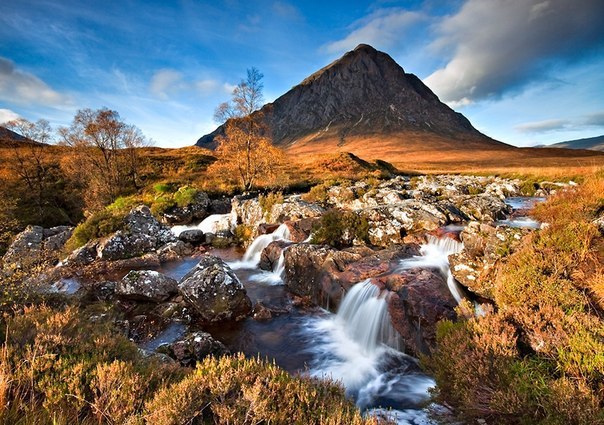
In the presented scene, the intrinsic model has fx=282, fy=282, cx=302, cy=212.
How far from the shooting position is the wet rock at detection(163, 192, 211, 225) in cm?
2194

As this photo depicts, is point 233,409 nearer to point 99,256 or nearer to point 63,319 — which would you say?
point 63,319

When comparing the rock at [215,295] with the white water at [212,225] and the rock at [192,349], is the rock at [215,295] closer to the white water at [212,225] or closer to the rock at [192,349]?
the rock at [192,349]

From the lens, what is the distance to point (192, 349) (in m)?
6.84

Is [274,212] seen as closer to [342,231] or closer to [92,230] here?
[342,231]

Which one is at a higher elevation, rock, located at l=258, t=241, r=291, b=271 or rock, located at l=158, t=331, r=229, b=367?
rock, located at l=258, t=241, r=291, b=271

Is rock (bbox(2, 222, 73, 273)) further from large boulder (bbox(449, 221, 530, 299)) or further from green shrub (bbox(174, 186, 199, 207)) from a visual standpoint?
large boulder (bbox(449, 221, 530, 299))

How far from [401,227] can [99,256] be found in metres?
15.2

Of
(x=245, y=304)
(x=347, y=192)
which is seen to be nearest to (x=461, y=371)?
(x=245, y=304)

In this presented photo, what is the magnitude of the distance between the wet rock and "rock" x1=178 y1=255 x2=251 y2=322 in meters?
13.2

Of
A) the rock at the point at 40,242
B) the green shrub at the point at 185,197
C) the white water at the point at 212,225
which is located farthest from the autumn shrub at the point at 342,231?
the rock at the point at 40,242

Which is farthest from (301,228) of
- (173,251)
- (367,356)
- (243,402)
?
(243,402)

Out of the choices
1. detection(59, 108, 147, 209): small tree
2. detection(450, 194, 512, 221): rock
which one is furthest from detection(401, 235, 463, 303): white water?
detection(59, 108, 147, 209): small tree

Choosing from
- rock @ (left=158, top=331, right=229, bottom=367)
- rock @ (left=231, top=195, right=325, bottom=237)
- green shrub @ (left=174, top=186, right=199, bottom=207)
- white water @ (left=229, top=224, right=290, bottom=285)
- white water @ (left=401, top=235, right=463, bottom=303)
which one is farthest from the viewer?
green shrub @ (left=174, top=186, right=199, bottom=207)

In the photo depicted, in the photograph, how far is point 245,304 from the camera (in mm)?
9859
